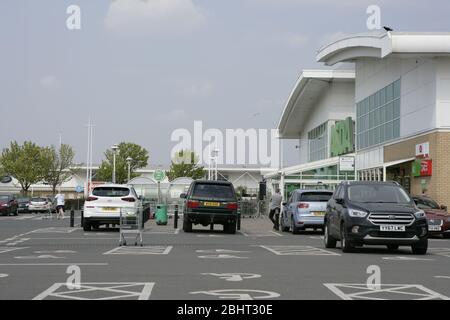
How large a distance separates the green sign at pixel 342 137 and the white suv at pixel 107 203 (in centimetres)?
2823

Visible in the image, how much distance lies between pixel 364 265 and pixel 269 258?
2.49 metres

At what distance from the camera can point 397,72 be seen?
139ft

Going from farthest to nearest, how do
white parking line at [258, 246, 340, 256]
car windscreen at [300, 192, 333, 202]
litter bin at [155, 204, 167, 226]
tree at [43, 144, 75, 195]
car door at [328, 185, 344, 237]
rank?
tree at [43, 144, 75, 195]
litter bin at [155, 204, 167, 226]
car windscreen at [300, 192, 333, 202]
car door at [328, 185, 344, 237]
white parking line at [258, 246, 340, 256]

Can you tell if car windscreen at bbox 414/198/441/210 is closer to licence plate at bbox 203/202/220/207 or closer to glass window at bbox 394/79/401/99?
licence plate at bbox 203/202/220/207

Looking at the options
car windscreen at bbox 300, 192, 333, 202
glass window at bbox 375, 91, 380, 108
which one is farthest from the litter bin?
glass window at bbox 375, 91, 380, 108

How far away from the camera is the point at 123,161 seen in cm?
9975

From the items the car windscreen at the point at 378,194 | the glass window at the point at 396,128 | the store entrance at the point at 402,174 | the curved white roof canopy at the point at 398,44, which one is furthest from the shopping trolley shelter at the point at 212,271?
the glass window at the point at 396,128

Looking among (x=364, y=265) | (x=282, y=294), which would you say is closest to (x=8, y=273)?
(x=282, y=294)

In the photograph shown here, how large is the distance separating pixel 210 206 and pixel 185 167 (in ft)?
238

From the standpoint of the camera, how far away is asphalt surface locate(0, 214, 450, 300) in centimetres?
1071

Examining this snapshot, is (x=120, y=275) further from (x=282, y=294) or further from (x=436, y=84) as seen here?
(x=436, y=84)

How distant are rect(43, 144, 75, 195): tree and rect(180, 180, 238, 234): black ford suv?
68.3 m

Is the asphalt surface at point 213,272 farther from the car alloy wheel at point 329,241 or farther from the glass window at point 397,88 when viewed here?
the glass window at point 397,88

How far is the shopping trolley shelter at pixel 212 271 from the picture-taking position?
35.1 feet
